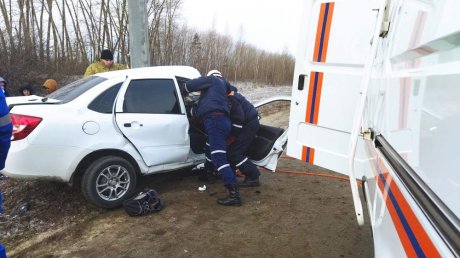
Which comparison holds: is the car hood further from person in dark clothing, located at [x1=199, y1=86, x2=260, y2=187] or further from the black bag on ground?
person in dark clothing, located at [x1=199, y1=86, x2=260, y2=187]

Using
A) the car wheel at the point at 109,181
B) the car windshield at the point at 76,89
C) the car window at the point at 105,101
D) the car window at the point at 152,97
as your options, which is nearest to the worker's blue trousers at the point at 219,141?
the car window at the point at 152,97

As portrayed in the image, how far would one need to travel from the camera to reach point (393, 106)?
5.74ft

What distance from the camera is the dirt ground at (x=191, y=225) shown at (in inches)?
133

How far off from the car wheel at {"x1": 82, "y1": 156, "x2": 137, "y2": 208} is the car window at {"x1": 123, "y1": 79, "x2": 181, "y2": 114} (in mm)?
646

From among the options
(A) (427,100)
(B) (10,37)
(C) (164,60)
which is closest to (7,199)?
(A) (427,100)

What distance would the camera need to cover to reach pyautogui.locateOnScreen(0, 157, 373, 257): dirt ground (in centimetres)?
339

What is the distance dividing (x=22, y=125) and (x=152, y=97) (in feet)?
4.79

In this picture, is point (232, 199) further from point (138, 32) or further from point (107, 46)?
point (107, 46)

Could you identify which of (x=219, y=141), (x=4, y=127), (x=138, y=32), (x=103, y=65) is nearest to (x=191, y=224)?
(x=219, y=141)

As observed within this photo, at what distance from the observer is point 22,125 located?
3.65 meters

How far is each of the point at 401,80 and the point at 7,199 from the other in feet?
15.5

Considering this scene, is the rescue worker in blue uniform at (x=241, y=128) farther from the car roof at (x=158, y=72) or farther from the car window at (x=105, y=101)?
the car window at (x=105, y=101)

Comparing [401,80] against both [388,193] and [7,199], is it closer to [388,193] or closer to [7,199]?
[388,193]

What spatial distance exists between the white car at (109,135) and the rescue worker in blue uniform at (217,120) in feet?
1.30
